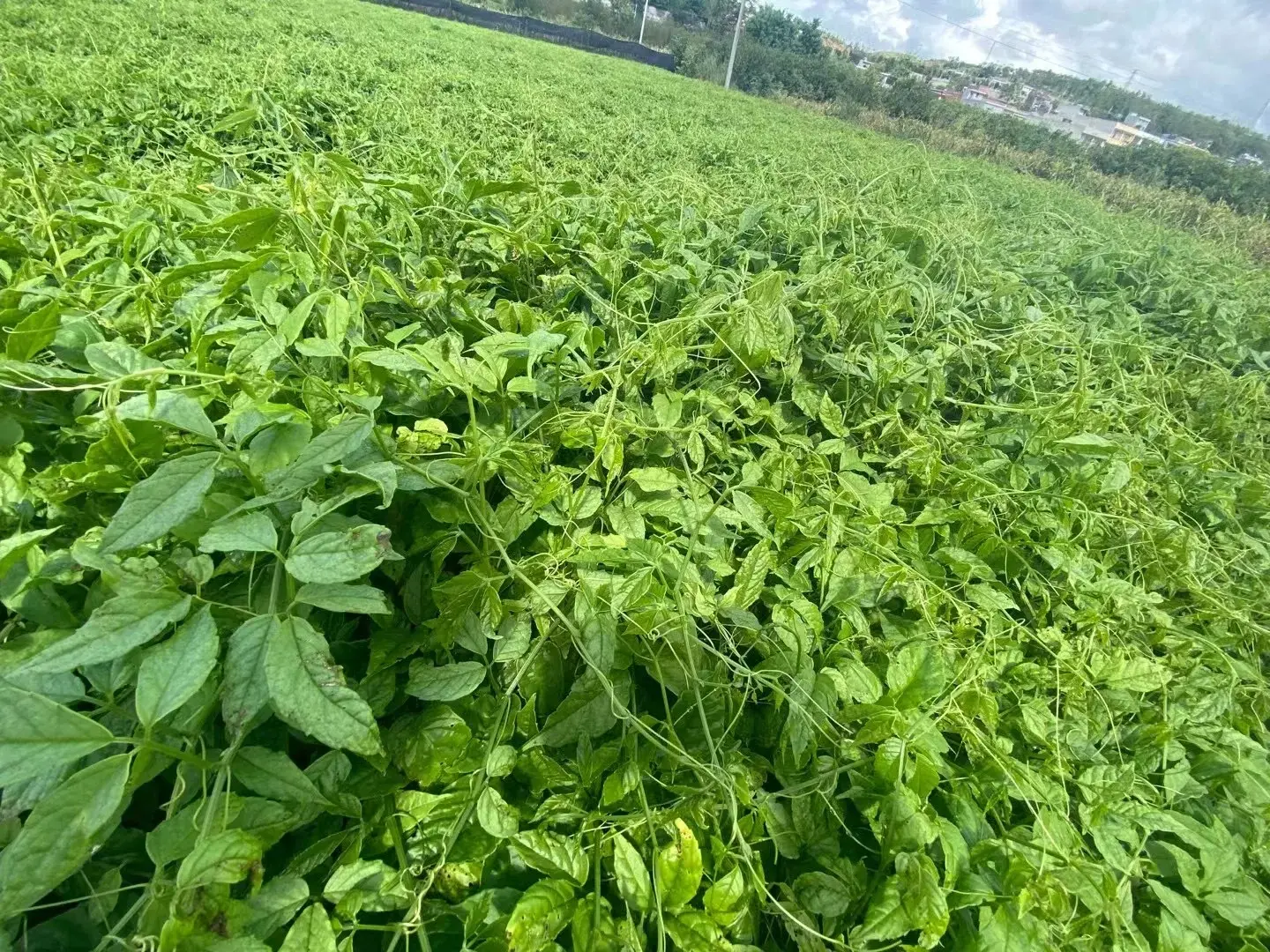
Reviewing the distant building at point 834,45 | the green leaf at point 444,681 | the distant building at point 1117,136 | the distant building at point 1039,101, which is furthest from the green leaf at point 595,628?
the distant building at point 834,45

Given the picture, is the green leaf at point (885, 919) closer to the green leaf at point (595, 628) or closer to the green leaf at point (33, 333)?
the green leaf at point (595, 628)

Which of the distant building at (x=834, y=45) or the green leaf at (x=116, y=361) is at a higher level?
the distant building at (x=834, y=45)

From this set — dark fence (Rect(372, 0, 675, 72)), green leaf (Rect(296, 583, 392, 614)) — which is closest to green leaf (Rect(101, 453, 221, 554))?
green leaf (Rect(296, 583, 392, 614))

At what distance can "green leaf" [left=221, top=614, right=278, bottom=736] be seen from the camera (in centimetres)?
45

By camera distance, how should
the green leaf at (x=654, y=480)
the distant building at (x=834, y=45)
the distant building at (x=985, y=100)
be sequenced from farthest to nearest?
1. the distant building at (x=834, y=45)
2. the distant building at (x=985, y=100)
3. the green leaf at (x=654, y=480)

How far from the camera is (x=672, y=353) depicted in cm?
96

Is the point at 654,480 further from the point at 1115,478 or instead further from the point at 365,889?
the point at 1115,478

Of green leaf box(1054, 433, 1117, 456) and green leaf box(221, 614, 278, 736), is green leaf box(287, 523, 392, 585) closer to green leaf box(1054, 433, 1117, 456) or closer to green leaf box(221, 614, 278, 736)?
green leaf box(221, 614, 278, 736)

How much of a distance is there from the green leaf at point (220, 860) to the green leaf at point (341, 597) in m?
0.16

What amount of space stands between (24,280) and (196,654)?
65 cm

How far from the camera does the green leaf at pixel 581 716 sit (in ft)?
2.05

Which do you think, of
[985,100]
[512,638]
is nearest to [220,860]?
[512,638]

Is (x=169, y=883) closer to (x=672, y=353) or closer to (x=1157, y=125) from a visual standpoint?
(x=672, y=353)

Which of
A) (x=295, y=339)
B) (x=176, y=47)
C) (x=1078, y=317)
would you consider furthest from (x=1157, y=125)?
(x=295, y=339)
